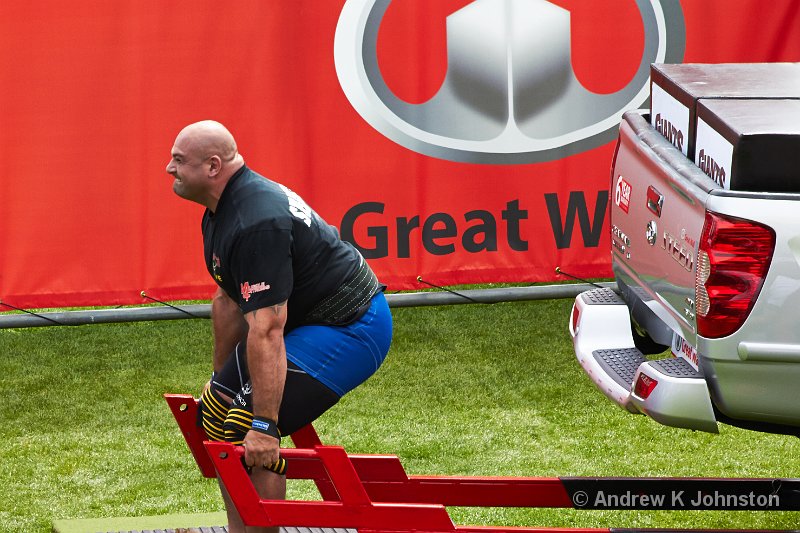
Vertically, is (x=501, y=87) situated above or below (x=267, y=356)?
above

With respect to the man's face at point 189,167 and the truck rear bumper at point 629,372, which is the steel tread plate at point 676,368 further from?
the man's face at point 189,167

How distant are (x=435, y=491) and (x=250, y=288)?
106 centimetres

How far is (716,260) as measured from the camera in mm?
3738

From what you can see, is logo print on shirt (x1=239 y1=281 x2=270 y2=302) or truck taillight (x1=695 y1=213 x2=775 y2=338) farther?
logo print on shirt (x1=239 y1=281 x2=270 y2=302)

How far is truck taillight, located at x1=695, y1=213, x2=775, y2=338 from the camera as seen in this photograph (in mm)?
3715

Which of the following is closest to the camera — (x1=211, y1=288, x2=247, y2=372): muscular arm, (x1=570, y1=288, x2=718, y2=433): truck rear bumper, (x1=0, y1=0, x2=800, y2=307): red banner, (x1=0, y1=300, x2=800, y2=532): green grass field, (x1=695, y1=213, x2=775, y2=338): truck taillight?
(x1=695, y1=213, x2=775, y2=338): truck taillight

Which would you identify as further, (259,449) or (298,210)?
(298,210)

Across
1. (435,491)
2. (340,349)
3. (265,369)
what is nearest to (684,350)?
(435,491)

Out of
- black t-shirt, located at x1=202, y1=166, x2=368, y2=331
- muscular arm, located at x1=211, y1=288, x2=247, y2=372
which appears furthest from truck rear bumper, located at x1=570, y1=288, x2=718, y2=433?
muscular arm, located at x1=211, y1=288, x2=247, y2=372

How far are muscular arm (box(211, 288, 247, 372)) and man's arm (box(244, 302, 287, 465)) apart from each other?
67 centimetres

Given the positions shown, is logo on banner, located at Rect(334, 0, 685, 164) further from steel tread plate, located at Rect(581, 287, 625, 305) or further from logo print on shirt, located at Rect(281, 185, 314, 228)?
logo print on shirt, located at Rect(281, 185, 314, 228)

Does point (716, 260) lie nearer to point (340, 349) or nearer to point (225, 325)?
point (340, 349)

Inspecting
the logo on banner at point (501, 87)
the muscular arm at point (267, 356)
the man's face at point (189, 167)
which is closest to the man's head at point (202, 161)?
the man's face at point (189, 167)

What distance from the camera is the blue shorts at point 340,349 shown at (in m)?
4.39
